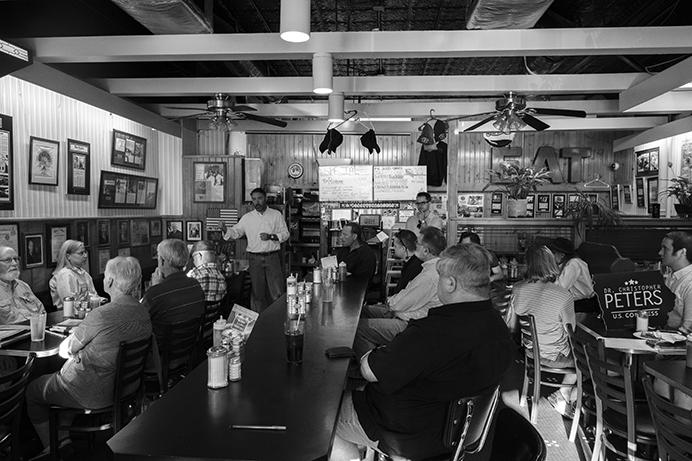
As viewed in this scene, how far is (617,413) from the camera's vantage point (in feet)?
10.7

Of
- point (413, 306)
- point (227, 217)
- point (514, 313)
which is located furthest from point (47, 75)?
point (514, 313)

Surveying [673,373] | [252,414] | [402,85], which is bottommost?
[673,373]

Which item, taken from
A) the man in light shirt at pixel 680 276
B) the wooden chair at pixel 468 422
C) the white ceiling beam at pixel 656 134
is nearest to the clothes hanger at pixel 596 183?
the white ceiling beam at pixel 656 134

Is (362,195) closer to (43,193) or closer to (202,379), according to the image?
Answer: (43,193)

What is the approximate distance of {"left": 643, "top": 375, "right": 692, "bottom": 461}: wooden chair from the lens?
223cm

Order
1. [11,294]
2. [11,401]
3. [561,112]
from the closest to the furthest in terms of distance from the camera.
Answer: [11,401] < [11,294] < [561,112]

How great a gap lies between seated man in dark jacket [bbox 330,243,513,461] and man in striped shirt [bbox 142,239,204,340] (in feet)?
6.39

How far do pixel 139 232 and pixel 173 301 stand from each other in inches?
193

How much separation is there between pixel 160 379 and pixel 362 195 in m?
7.64

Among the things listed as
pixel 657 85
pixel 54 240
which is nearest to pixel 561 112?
pixel 657 85

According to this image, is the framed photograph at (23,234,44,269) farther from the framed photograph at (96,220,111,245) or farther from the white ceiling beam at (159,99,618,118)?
the white ceiling beam at (159,99,618,118)

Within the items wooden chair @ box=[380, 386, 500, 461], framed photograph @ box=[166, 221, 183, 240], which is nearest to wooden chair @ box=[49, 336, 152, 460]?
wooden chair @ box=[380, 386, 500, 461]

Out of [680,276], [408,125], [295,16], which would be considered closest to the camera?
[295,16]

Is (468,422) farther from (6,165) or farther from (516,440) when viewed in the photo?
(6,165)
